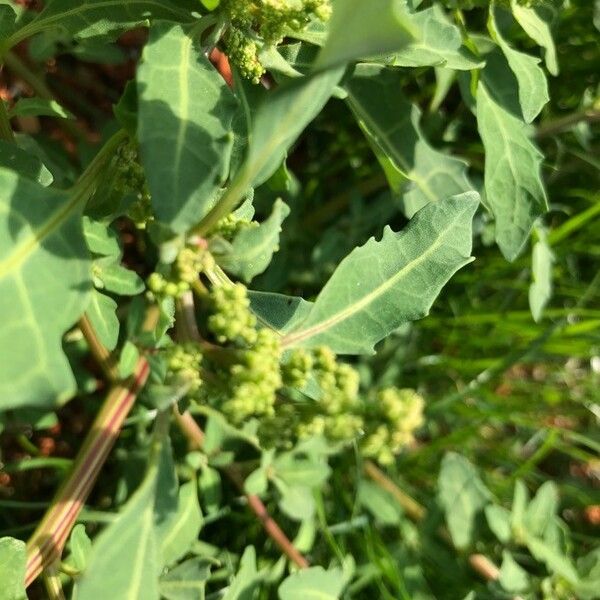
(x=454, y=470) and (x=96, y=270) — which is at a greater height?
(x=96, y=270)

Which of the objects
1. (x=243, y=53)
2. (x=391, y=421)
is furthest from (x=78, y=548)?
(x=243, y=53)

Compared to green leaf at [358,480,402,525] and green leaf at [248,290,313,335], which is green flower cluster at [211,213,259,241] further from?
green leaf at [358,480,402,525]

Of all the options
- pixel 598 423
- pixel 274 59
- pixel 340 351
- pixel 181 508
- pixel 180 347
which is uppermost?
pixel 274 59

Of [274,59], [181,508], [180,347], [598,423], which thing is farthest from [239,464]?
[598,423]

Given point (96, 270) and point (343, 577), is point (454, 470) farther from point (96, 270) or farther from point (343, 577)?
point (96, 270)

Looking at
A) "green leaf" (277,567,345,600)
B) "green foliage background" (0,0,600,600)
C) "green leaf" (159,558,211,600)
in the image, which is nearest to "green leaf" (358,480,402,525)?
"green foliage background" (0,0,600,600)

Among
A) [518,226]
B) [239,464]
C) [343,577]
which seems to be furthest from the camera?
[239,464]

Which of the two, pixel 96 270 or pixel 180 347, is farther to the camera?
pixel 96 270

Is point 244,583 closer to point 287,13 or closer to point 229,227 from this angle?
point 229,227
